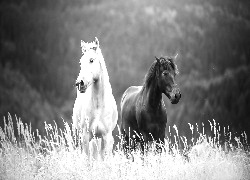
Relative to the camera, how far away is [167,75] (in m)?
6.57

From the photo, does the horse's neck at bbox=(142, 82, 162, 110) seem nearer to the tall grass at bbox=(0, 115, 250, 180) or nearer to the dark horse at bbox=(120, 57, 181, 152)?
the dark horse at bbox=(120, 57, 181, 152)

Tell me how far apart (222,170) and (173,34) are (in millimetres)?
9176

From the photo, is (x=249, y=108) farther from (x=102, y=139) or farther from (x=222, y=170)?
(x=102, y=139)

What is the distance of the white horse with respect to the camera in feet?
20.6

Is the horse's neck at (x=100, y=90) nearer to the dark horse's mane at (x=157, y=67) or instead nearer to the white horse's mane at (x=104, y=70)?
the white horse's mane at (x=104, y=70)

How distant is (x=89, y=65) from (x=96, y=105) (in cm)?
66

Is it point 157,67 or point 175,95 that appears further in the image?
→ point 157,67

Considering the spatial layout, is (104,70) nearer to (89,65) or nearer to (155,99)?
(89,65)

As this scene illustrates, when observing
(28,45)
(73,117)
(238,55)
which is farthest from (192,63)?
(73,117)

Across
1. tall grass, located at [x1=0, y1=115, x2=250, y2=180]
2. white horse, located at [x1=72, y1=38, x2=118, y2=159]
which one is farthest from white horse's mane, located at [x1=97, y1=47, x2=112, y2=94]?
tall grass, located at [x1=0, y1=115, x2=250, y2=180]

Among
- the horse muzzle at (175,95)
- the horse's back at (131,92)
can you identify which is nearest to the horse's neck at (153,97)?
the horse muzzle at (175,95)

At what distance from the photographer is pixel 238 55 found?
10047 mm

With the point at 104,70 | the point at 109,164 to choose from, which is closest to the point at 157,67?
the point at 104,70

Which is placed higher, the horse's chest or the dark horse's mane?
the dark horse's mane
